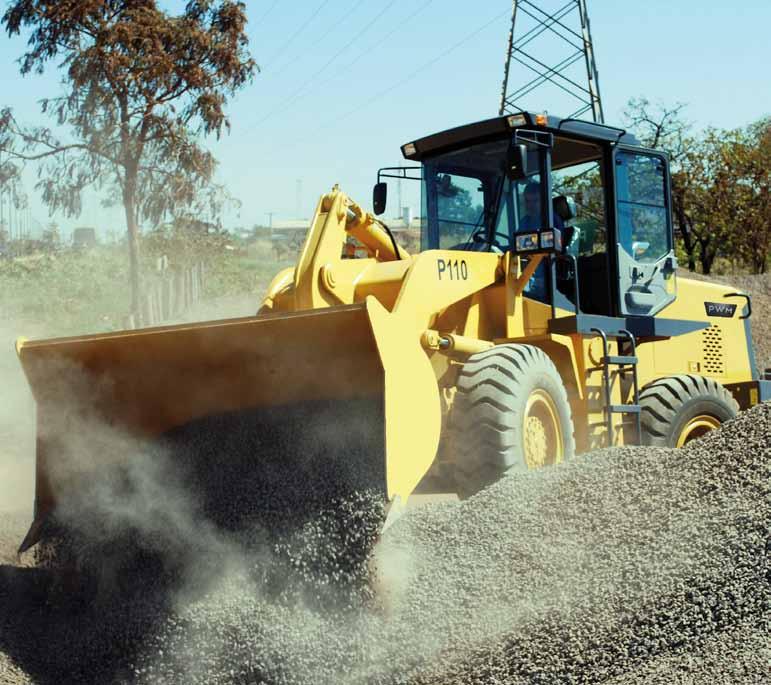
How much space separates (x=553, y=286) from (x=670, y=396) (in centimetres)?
145

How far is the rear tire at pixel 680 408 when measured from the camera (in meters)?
6.96

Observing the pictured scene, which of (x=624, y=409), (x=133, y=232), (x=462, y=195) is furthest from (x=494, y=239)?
(x=133, y=232)

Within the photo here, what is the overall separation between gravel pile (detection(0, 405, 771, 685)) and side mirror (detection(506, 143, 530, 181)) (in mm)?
1880

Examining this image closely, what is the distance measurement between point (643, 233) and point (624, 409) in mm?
1623

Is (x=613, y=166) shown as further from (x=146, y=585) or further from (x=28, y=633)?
(x=28, y=633)

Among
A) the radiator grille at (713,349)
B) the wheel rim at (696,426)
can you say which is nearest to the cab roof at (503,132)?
the radiator grille at (713,349)

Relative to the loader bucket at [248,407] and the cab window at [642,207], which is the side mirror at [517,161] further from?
the cab window at [642,207]

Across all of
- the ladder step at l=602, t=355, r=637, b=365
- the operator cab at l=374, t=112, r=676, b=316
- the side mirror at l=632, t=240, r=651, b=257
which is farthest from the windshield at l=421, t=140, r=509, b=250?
the side mirror at l=632, t=240, r=651, b=257

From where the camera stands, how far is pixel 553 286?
6387 mm

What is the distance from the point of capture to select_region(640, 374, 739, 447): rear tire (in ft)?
22.8

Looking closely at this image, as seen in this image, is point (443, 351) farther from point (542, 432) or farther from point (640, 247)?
point (640, 247)

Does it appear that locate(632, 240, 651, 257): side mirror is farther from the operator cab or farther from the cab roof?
the cab roof

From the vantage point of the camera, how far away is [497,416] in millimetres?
5133

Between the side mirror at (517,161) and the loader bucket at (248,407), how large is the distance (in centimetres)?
141
